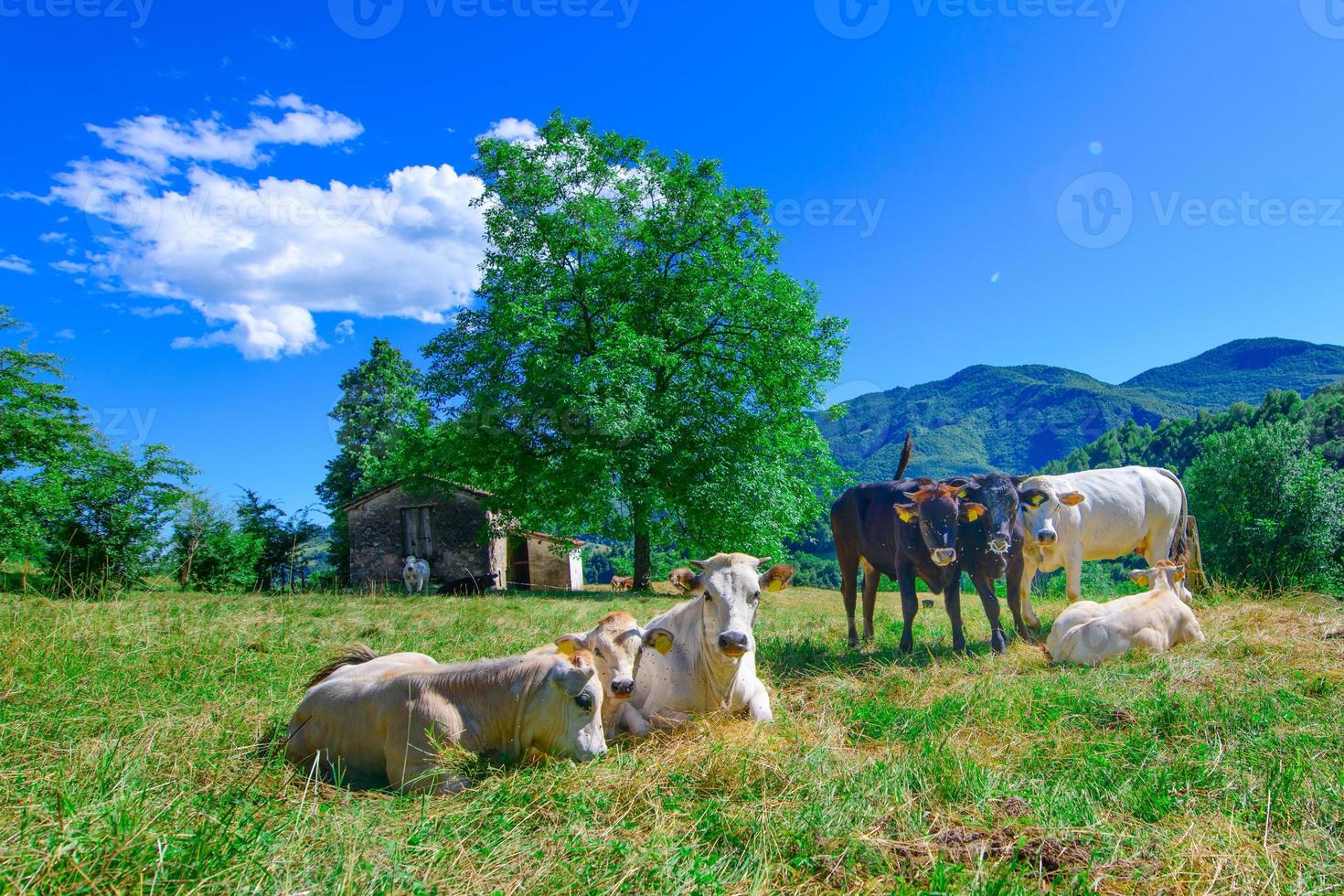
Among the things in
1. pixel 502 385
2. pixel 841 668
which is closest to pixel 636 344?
pixel 502 385

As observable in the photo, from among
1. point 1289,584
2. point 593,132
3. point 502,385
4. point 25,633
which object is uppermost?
point 593,132

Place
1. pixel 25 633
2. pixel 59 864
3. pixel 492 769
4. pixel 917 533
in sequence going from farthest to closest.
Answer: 1. pixel 917 533
2. pixel 25 633
3. pixel 492 769
4. pixel 59 864

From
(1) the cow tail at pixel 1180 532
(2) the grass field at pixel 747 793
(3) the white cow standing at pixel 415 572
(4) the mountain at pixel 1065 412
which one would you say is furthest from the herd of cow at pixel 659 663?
(4) the mountain at pixel 1065 412

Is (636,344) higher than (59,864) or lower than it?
higher

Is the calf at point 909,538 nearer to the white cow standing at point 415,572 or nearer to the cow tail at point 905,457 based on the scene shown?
the cow tail at point 905,457

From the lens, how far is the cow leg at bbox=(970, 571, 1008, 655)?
798 cm

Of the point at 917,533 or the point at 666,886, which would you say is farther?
the point at 917,533

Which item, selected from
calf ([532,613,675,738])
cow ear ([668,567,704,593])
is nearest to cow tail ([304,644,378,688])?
calf ([532,613,675,738])

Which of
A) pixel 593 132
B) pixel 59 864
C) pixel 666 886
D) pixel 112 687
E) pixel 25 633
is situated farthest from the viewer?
pixel 593 132

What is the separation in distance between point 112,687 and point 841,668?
20.0ft

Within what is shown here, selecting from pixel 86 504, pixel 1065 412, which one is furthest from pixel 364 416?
pixel 1065 412

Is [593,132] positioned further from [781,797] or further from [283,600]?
[781,797]

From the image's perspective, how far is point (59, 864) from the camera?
2148mm

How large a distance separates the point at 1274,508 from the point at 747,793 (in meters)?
24.9
